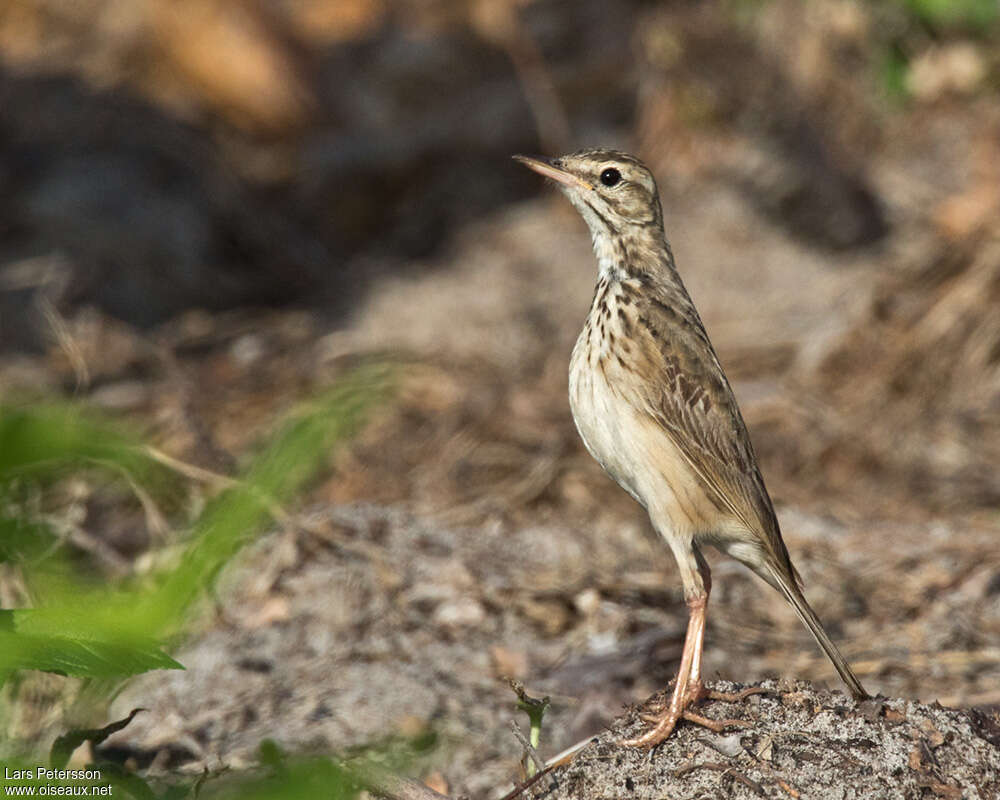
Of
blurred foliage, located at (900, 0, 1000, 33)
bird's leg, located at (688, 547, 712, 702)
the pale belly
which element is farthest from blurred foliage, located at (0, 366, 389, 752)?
blurred foliage, located at (900, 0, 1000, 33)

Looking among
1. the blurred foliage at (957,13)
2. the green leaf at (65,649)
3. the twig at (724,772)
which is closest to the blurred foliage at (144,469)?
the green leaf at (65,649)

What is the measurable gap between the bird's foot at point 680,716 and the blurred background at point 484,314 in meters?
0.94

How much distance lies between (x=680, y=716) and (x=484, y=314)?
6227mm

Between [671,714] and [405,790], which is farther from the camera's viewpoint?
[671,714]

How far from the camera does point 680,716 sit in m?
3.25

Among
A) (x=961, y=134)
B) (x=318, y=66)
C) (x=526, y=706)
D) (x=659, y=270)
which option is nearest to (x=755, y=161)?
(x=961, y=134)

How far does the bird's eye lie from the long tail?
1358mm

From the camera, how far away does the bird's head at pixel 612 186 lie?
441 centimetres

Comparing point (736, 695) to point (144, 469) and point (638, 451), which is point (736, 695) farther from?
point (144, 469)

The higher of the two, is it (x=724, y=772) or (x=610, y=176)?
(x=610, y=176)

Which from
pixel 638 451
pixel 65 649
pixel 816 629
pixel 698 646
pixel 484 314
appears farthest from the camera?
pixel 484 314

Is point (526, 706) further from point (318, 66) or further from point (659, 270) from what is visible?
point (318, 66)

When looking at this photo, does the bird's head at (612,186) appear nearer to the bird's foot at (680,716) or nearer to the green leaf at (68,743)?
the bird's foot at (680,716)

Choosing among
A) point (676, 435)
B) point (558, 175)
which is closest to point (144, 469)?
point (676, 435)
